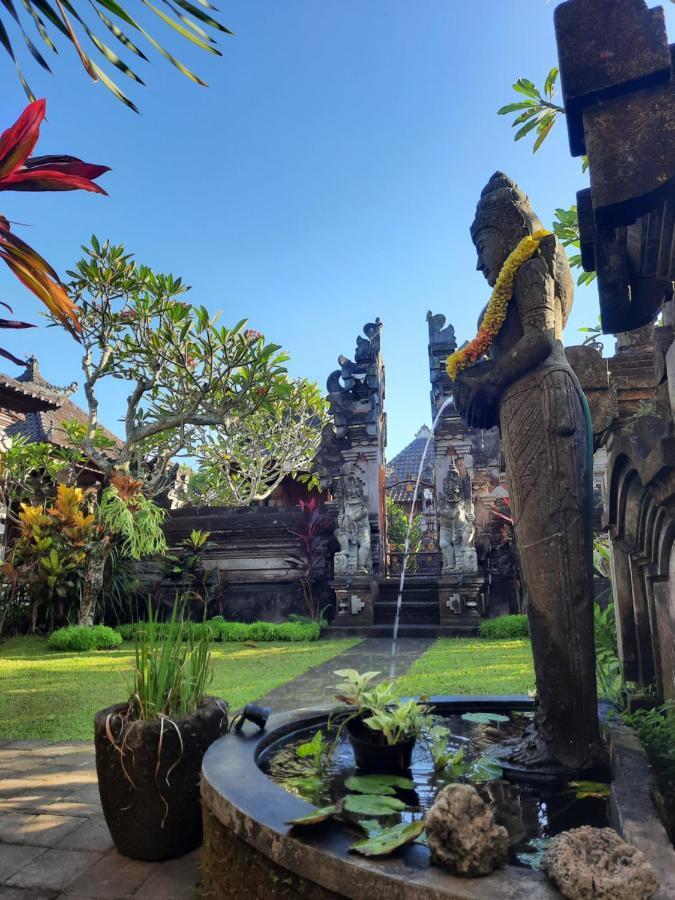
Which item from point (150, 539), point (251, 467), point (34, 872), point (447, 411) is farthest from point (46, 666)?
point (251, 467)

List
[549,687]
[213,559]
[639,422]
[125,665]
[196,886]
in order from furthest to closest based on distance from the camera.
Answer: [213,559]
[125,665]
[639,422]
[549,687]
[196,886]

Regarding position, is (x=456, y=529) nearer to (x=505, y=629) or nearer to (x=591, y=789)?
(x=505, y=629)

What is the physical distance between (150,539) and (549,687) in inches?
335

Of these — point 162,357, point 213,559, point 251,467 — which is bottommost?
point 213,559

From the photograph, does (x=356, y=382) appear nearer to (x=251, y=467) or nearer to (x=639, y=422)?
(x=251, y=467)

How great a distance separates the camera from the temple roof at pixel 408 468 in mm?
21812

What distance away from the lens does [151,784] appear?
2.34 meters

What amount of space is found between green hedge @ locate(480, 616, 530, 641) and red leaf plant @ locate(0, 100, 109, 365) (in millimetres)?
7385

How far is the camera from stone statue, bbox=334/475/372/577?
397 inches

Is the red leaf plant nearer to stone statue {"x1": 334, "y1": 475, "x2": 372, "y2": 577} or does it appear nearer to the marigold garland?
the marigold garland

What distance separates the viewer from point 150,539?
9.96 meters

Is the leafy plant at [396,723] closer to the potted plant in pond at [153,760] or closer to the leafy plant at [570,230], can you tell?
the potted plant in pond at [153,760]

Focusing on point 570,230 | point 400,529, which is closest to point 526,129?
point 570,230

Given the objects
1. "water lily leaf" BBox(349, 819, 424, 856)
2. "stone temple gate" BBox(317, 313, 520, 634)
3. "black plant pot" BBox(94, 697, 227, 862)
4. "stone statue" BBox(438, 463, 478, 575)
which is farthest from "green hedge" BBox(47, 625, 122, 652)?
"water lily leaf" BBox(349, 819, 424, 856)
